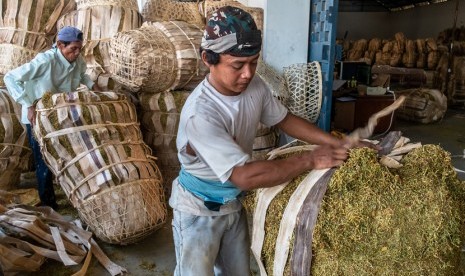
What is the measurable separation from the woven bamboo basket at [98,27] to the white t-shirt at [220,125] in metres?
3.12

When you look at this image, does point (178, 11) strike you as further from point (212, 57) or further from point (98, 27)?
point (212, 57)

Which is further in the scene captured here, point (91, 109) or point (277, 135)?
point (277, 135)

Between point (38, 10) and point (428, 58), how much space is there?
35.1 feet

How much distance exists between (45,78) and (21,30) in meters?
1.51

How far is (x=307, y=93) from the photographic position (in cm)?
388

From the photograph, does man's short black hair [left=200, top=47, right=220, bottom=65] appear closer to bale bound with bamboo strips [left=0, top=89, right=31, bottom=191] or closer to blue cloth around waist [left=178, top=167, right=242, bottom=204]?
blue cloth around waist [left=178, top=167, right=242, bottom=204]

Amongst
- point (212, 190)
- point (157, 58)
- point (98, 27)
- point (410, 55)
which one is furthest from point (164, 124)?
point (410, 55)

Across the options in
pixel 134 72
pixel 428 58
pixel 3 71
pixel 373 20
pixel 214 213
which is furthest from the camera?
pixel 373 20

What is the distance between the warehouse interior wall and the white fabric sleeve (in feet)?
51.4

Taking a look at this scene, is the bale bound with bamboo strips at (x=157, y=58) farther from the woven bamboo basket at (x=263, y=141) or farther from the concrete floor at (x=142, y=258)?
the concrete floor at (x=142, y=258)

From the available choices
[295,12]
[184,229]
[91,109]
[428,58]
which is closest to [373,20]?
[428,58]

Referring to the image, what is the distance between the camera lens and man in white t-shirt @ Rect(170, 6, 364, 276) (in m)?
1.57

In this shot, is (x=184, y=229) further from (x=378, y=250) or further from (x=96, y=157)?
(x=96, y=157)

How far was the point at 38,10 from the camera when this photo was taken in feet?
16.2
